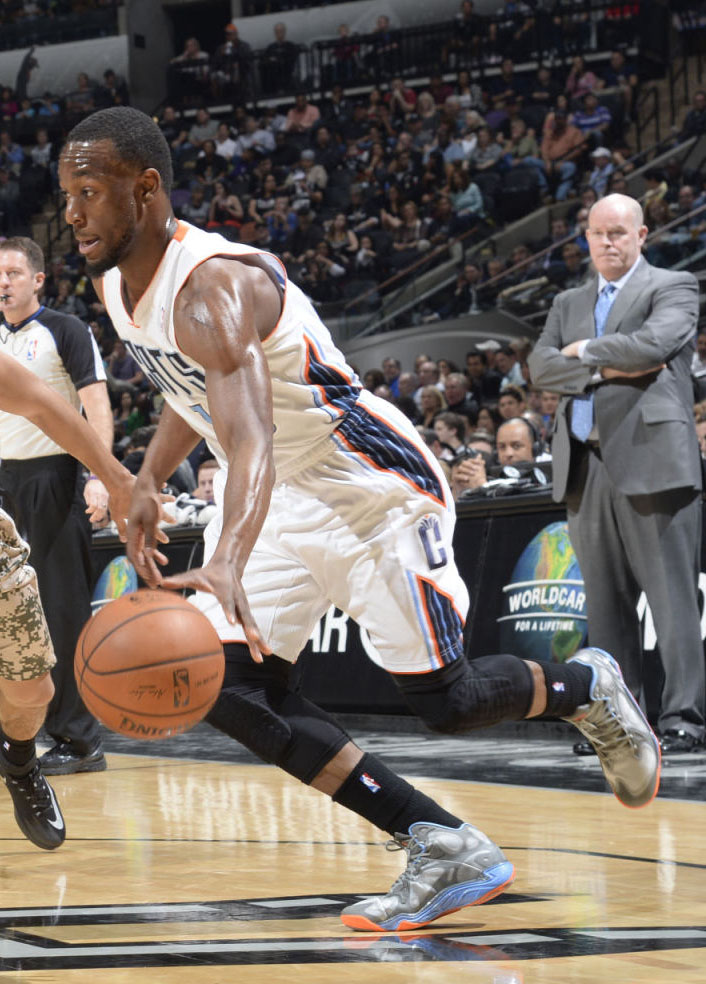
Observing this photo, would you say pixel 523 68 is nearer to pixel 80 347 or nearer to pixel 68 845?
pixel 80 347

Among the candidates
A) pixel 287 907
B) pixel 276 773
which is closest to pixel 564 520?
pixel 276 773

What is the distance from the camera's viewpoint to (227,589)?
7.36 ft

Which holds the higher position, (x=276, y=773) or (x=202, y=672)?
(x=202, y=672)

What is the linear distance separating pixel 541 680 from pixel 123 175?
4.67ft

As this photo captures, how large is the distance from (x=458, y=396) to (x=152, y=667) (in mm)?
10047

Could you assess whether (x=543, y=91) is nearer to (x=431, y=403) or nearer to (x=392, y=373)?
(x=392, y=373)

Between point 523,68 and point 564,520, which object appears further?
point 523,68

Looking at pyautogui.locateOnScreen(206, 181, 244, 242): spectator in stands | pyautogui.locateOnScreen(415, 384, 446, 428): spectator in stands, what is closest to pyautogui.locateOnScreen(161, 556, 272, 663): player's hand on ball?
pyautogui.locateOnScreen(415, 384, 446, 428): spectator in stands

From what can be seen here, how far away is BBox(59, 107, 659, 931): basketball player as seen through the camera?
2668 mm

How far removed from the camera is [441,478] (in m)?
3.06

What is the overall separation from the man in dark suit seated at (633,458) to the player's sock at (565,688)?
221 centimetres

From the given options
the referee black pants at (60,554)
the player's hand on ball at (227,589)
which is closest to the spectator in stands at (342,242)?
the referee black pants at (60,554)

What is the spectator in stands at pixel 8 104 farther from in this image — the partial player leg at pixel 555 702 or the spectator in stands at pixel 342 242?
the partial player leg at pixel 555 702

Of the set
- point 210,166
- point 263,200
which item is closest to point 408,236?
point 263,200
